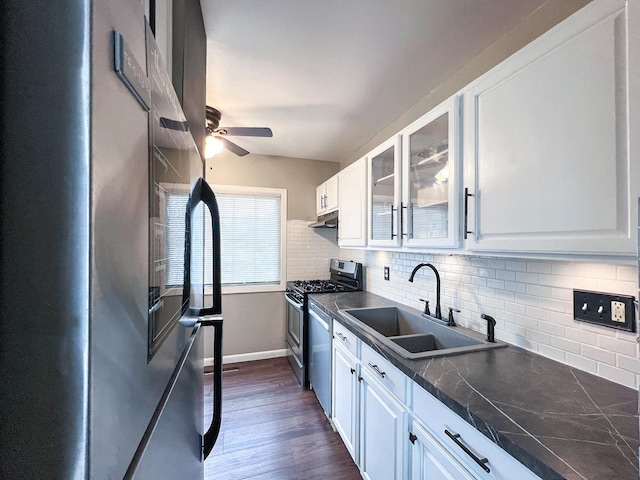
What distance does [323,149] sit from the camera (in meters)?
3.43

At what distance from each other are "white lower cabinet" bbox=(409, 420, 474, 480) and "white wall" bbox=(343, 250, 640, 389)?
611 mm

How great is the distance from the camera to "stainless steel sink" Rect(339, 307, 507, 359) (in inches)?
54.9

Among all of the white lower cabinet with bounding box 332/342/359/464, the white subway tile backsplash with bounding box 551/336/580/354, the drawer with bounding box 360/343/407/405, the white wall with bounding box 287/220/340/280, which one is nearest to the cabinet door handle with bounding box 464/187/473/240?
the white subway tile backsplash with bounding box 551/336/580/354

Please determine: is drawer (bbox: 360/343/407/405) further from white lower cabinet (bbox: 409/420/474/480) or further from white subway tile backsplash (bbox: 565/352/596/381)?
white subway tile backsplash (bbox: 565/352/596/381)

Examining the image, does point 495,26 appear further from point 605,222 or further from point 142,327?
point 142,327

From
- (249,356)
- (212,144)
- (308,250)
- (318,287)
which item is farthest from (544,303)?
(249,356)

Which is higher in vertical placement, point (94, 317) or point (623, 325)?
point (94, 317)

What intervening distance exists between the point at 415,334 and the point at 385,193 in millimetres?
990

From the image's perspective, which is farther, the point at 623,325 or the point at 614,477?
the point at 623,325

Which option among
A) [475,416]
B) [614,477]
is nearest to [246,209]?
[475,416]

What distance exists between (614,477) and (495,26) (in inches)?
73.2

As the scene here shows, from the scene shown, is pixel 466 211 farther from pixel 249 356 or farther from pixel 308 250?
pixel 249 356

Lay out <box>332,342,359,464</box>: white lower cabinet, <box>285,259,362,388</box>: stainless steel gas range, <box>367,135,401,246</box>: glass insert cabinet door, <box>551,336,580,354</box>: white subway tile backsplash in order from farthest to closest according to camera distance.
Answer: <box>285,259,362,388</box>: stainless steel gas range
<box>367,135,401,246</box>: glass insert cabinet door
<box>332,342,359,464</box>: white lower cabinet
<box>551,336,580,354</box>: white subway tile backsplash

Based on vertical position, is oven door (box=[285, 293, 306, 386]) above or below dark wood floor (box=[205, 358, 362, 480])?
above
